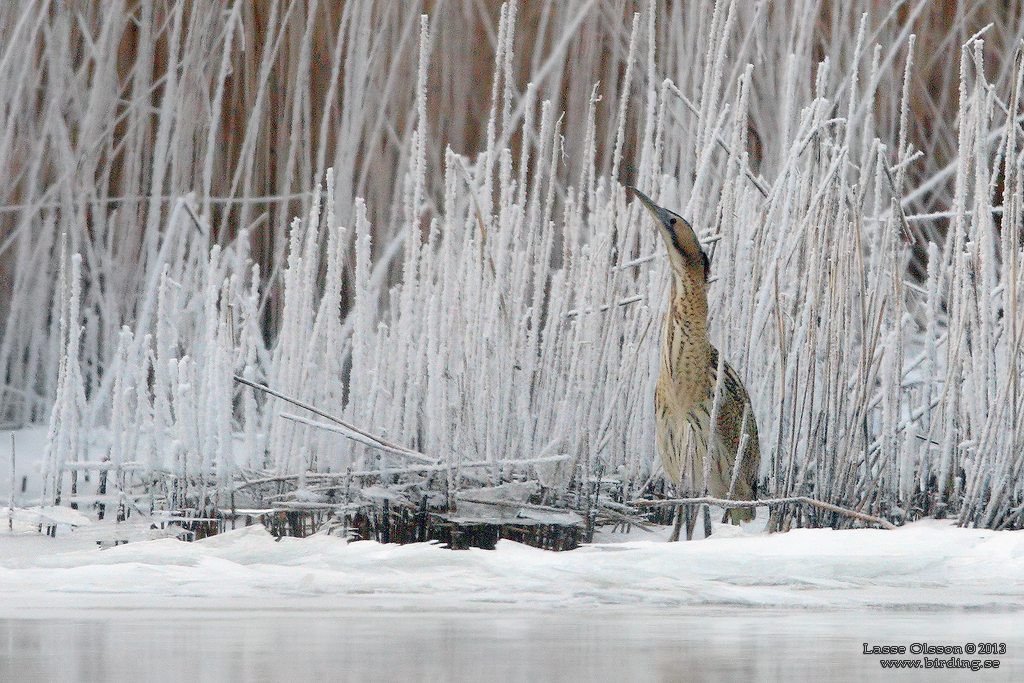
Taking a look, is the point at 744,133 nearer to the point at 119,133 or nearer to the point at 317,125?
the point at 317,125

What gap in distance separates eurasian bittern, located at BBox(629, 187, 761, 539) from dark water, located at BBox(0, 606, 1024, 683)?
0.89 metres

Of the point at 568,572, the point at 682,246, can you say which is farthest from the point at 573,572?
the point at 682,246

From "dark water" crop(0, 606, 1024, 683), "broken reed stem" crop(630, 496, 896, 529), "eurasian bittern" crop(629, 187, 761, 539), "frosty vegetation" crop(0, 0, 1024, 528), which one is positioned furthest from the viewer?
"eurasian bittern" crop(629, 187, 761, 539)

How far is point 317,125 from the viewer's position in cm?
623

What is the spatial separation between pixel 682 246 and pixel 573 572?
0.96 metres

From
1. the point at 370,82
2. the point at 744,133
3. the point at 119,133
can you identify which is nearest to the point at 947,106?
the point at 370,82

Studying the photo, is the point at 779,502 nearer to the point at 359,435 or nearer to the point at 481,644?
the point at 359,435

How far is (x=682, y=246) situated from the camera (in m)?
3.39

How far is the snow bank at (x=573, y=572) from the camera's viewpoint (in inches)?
101

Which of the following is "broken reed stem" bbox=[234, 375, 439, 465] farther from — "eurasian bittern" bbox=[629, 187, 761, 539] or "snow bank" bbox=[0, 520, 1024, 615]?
"eurasian bittern" bbox=[629, 187, 761, 539]

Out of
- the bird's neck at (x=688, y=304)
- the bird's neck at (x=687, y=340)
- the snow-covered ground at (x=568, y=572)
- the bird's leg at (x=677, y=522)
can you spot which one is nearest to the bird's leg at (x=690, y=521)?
the bird's leg at (x=677, y=522)

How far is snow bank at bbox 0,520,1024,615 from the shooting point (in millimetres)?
2568

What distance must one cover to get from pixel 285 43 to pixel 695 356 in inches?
123

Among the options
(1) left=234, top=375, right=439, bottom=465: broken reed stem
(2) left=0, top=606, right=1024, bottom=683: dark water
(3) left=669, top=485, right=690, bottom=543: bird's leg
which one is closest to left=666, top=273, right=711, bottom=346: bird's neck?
(3) left=669, top=485, right=690, bottom=543: bird's leg
